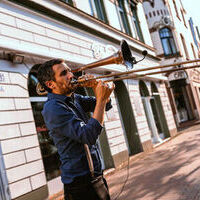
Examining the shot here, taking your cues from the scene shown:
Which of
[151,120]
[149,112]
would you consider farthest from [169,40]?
[151,120]

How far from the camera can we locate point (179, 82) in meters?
19.6

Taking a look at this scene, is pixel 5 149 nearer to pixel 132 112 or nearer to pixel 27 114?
pixel 27 114

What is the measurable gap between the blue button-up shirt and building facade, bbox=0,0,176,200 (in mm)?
798

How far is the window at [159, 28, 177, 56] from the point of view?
761 inches

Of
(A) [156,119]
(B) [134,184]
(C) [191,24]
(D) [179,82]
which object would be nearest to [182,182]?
(B) [134,184]

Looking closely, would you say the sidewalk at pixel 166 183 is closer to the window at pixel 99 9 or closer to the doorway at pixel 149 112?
the doorway at pixel 149 112

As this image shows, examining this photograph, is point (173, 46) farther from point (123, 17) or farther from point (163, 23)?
point (123, 17)

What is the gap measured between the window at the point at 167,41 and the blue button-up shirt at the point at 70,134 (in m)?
18.8

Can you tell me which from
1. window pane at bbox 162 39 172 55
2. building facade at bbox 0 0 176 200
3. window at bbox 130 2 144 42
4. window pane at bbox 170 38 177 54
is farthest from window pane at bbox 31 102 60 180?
window pane at bbox 170 38 177 54

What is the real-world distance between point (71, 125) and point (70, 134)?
0.06 meters

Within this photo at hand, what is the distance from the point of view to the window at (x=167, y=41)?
19.3m

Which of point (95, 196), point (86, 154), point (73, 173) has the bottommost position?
point (95, 196)

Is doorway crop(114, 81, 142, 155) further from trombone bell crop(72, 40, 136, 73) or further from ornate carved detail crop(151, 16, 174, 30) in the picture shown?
ornate carved detail crop(151, 16, 174, 30)

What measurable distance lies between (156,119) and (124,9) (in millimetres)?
5792
